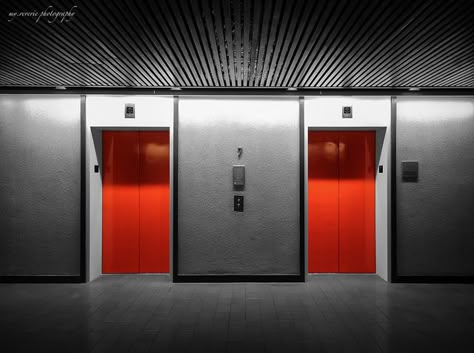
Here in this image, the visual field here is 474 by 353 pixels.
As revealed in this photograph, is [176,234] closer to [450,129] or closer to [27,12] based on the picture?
[27,12]

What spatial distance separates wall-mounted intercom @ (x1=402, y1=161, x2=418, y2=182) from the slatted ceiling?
1.35 metres

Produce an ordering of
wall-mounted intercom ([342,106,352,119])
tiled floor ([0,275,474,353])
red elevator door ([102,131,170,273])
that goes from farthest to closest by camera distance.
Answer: red elevator door ([102,131,170,273])
wall-mounted intercom ([342,106,352,119])
tiled floor ([0,275,474,353])

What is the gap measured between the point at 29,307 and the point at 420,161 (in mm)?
6572

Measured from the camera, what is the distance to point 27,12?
324cm

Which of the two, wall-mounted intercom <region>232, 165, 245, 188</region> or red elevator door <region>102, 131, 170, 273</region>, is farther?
red elevator door <region>102, 131, 170, 273</region>

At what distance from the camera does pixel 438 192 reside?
5879 mm

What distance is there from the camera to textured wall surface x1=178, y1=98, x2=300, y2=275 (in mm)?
5891

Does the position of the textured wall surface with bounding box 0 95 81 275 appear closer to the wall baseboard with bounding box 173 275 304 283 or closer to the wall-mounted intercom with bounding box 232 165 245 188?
the wall baseboard with bounding box 173 275 304 283

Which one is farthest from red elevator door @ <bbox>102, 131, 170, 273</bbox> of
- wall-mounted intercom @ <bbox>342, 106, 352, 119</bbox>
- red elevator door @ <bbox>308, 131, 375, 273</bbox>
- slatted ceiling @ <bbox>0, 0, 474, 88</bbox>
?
wall-mounted intercom @ <bbox>342, 106, 352, 119</bbox>

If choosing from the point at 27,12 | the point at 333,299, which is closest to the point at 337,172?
the point at 333,299

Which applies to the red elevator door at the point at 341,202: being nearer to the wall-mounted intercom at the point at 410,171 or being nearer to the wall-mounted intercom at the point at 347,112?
the wall-mounted intercom at the point at 347,112

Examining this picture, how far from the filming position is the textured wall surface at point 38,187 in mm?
5824

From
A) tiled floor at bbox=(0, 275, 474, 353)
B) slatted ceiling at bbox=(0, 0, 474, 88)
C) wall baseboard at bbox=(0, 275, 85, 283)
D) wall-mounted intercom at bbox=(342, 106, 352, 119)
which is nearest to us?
slatted ceiling at bbox=(0, 0, 474, 88)

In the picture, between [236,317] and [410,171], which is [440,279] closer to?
[410,171]
